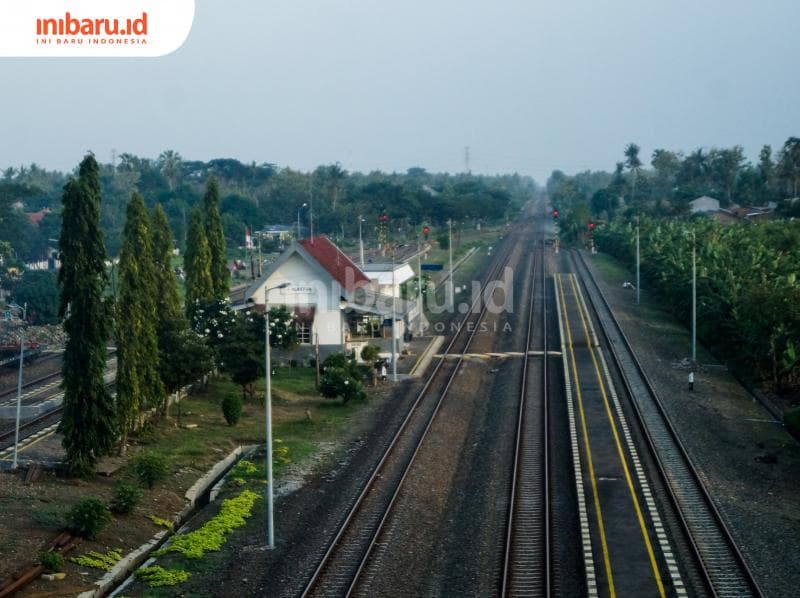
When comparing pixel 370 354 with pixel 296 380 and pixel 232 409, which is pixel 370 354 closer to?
pixel 296 380

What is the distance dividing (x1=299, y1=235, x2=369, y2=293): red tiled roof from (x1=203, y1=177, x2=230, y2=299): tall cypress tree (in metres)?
4.81

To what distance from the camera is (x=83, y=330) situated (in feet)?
96.5

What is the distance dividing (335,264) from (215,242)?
7855mm

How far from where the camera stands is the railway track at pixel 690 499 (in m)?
22.4

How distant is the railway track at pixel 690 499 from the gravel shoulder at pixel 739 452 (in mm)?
370

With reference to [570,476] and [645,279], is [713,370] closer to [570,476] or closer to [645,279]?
[570,476]

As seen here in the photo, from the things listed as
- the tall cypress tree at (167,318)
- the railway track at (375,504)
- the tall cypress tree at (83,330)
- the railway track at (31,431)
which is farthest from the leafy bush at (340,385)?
the tall cypress tree at (83,330)

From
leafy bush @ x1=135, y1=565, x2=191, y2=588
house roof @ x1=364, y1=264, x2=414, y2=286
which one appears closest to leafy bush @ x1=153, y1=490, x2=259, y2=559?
leafy bush @ x1=135, y1=565, x2=191, y2=588

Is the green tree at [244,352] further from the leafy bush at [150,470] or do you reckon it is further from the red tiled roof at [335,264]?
the leafy bush at [150,470]

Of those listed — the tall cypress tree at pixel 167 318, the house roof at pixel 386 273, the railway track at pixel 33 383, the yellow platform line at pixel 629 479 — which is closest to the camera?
the yellow platform line at pixel 629 479

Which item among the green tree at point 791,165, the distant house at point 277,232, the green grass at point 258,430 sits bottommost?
the green grass at point 258,430

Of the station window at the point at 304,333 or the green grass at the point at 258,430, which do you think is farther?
the station window at the point at 304,333

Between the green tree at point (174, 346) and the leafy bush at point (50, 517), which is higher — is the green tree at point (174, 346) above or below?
above

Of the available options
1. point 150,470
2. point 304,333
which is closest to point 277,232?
point 304,333
